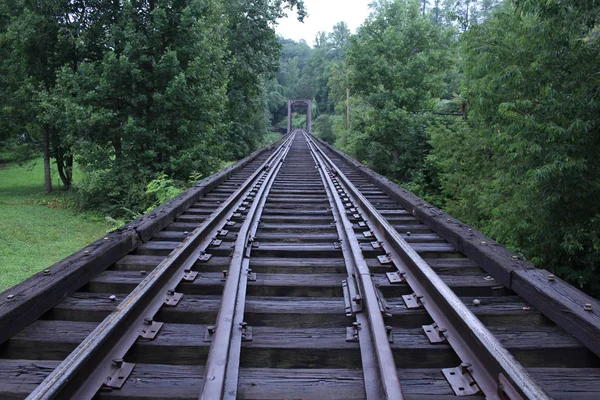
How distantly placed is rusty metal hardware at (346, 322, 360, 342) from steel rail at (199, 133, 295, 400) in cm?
65

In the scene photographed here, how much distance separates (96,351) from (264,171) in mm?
9474

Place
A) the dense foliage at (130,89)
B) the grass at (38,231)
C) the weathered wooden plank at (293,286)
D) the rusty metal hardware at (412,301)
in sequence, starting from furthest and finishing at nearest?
the dense foliage at (130,89), the grass at (38,231), the weathered wooden plank at (293,286), the rusty metal hardware at (412,301)

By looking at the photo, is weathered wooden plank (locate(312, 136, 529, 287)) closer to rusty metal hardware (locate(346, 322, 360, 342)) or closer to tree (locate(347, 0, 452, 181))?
rusty metal hardware (locate(346, 322, 360, 342))

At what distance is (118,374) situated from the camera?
230 centimetres

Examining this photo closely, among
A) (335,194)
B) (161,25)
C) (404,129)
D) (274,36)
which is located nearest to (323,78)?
(274,36)

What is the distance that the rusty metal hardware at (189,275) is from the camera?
3594 mm

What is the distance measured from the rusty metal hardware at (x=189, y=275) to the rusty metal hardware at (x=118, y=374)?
1211mm

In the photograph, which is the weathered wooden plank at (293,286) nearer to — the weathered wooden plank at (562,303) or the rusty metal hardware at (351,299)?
the rusty metal hardware at (351,299)

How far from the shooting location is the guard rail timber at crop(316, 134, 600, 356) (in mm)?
2619

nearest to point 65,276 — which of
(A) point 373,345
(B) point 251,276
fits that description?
(B) point 251,276

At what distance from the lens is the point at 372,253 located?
446 cm

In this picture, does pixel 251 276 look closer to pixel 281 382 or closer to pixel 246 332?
pixel 246 332

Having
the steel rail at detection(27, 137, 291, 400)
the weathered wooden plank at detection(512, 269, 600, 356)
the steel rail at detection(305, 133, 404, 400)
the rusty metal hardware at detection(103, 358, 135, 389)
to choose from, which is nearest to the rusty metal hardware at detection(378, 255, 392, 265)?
the steel rail at detection(305, 133, 404, 400)

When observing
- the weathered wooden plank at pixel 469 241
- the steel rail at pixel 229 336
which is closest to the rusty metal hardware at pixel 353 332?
the steel rail at pixel 229 336
